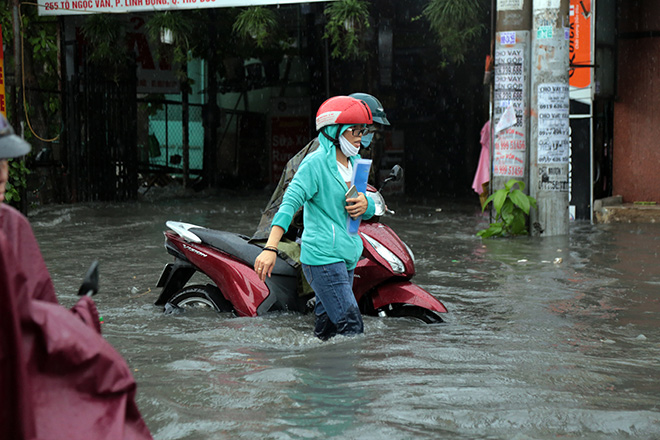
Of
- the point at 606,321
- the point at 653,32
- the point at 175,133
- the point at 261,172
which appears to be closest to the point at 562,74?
the point at 653,32

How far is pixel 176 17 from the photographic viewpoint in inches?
599

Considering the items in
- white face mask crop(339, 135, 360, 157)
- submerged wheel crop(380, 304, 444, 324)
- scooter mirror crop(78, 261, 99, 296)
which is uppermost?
white face mask crop(339, 135, 360, 157)

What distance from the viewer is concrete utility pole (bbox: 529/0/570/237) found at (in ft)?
36.4

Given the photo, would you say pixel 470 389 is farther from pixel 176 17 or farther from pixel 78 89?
pixel 78 89

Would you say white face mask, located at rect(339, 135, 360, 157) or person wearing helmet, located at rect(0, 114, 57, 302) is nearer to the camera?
person wearing helmet, located at rect(0, 114, 57, 302)

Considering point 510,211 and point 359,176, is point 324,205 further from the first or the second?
point 510,211

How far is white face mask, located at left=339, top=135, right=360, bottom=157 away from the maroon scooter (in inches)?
28.2

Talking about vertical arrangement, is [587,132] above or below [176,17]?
below

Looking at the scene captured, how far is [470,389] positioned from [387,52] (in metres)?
15.0

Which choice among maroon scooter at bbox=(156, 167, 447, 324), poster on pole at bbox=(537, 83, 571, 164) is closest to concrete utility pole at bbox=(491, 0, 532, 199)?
poster on pole at bbox=(537, 83, 571, 164)

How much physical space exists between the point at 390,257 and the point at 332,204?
2.63 feet

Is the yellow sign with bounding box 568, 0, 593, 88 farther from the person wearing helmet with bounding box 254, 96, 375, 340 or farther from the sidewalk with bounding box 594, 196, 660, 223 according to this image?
the person wearing helmet with bounding box 254, 96, 375, 340

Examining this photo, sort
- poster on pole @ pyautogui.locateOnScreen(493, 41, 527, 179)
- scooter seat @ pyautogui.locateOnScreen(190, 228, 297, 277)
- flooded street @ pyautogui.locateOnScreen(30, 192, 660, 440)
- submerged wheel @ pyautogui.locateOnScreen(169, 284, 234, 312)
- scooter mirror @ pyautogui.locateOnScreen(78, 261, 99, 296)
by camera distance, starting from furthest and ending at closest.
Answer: poster on pole @ pyautogui.locateOnScreen(493, 41, 527, 179)
submerged wheel @ pyautogui.locateOnScreen(169, 284, 234, 312)
scooter seat @ pyautogui.locateOnScreen(190, 228, 297, 277)
flooded street @ pyautogui.locateOnScreen(30, 192, 660, 440)
scooter mirror @ pyautogui.locateOnScreen(78, 261, 99, 296)

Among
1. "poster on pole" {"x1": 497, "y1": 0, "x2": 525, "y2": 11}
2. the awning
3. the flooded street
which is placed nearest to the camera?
the flooded street
